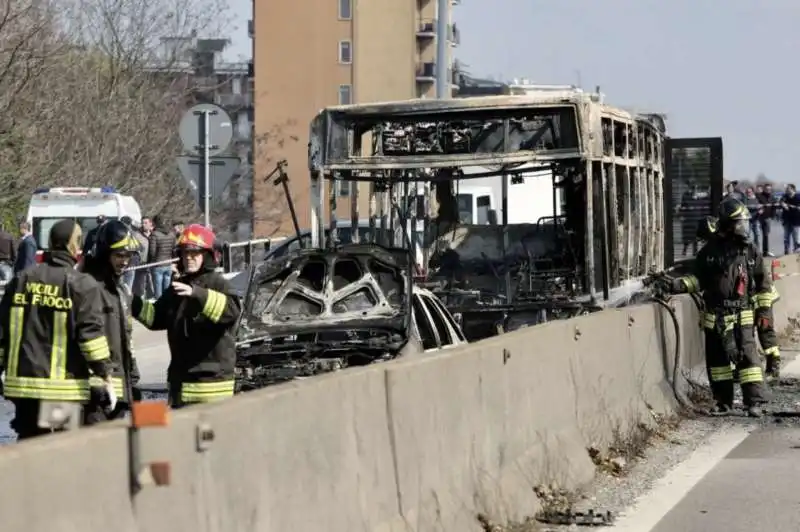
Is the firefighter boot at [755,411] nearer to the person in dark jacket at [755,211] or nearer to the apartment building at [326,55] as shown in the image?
Result: the person in dark jacket at [755,211]

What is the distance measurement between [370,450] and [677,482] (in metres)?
3.93

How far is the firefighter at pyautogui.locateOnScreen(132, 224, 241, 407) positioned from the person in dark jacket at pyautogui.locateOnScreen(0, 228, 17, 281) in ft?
56.7

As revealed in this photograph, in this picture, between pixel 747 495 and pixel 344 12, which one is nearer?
pixel 747 495

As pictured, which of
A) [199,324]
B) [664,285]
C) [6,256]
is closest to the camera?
[199,324]

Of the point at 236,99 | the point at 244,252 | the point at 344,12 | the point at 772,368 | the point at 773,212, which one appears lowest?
the point at 772,368

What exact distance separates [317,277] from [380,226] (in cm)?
423

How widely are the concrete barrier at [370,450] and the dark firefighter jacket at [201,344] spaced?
1.33 m

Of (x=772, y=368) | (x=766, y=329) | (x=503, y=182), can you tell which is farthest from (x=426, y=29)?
(x=766, y=329)

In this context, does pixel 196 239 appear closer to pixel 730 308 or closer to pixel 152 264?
pixel 730 308

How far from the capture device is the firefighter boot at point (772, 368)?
610 inches

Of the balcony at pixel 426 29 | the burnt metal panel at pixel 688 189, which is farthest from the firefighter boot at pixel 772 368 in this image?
the balcony at pixel 426 29

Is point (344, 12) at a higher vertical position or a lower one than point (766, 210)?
higher

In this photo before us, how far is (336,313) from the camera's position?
1248cm

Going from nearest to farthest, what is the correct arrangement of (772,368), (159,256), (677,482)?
(677,482) → (772,368) → (159,256)
